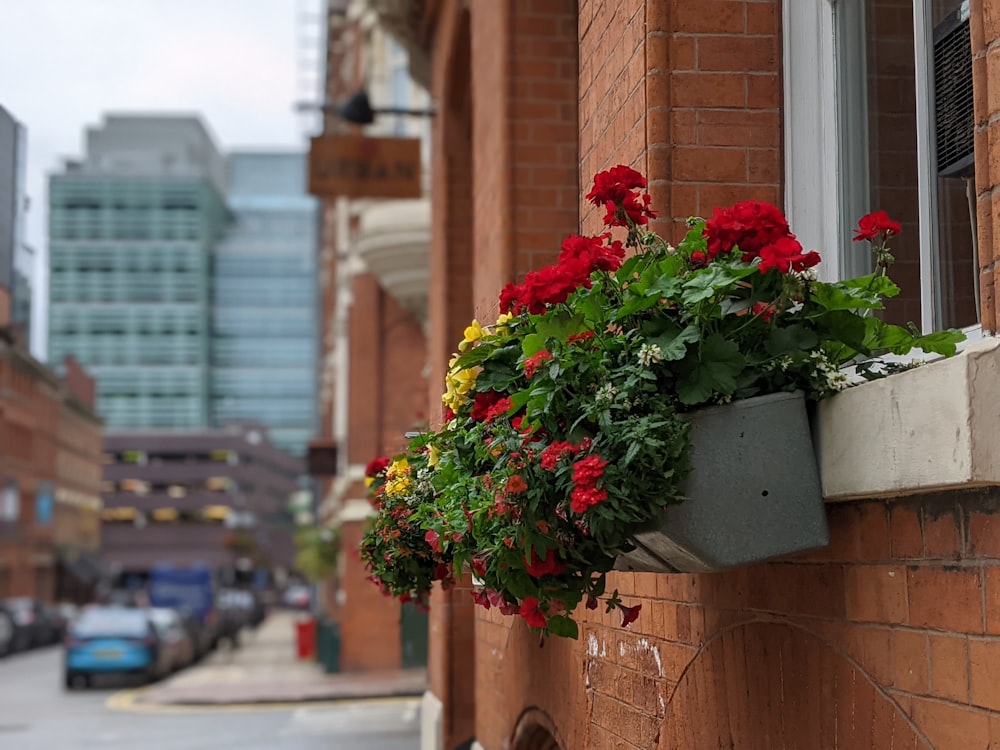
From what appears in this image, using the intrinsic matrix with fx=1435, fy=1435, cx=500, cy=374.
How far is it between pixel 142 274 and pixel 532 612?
170551 millimetres

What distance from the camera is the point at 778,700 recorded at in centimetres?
311

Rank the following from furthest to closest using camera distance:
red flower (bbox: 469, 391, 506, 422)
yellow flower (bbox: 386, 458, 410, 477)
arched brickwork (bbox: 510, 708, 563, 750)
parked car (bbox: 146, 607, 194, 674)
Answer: parked car (bbox: 146, 607, 194, 674), arched brickwork (bbox: 510, 708, 563, 750), yellow flower (bbox: 386, 458, 410, 477), red flower (bbox: 469, 391, 506, 422)

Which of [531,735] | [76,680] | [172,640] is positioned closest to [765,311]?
[531,735]

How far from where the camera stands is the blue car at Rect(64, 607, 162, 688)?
1077 inches

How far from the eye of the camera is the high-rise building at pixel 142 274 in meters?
161

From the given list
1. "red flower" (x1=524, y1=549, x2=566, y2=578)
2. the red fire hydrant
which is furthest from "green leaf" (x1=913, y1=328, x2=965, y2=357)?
the red fire hydrant

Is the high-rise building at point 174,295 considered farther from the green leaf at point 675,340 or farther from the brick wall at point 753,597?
the green leaf at point 675,340

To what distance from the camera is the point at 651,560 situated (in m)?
3.30

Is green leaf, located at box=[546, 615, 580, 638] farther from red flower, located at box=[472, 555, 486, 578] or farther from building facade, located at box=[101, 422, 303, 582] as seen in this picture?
building facade, located at box=[101, 422, 303, 582]

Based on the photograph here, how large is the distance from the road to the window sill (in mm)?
12687

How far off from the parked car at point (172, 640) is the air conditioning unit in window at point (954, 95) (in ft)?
91.8

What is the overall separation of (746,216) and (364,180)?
11.6m

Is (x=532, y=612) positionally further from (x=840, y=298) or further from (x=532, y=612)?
(x=840, y=298)

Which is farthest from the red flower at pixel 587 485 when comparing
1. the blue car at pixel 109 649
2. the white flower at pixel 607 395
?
the blue car at pixel 109 649
